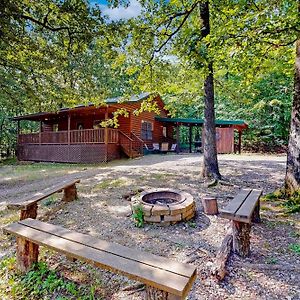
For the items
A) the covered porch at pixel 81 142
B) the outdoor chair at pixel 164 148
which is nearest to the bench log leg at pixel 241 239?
the covered porch at pixel 81 142

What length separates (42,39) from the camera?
873 centimetres

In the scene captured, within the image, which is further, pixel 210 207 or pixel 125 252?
Result: pixel 210 207

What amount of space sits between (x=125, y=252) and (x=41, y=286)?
3.65 ft

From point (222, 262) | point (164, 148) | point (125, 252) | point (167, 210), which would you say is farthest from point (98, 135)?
point (125, 252)

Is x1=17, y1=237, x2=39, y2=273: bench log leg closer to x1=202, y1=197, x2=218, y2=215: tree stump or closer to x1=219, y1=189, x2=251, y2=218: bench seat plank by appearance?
x1=219, y1=189, x2=251, y2=218: bench seat plank

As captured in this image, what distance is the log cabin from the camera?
1348 cm

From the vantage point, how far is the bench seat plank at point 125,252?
185cm

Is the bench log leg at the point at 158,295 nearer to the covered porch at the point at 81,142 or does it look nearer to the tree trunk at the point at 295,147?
the tree trunk at the point at 295,147

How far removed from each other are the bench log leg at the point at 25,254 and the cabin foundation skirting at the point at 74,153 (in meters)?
10.5

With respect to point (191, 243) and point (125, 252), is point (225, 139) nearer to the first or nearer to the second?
point (191, 243)

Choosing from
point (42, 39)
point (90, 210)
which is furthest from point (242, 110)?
point (90, 210)

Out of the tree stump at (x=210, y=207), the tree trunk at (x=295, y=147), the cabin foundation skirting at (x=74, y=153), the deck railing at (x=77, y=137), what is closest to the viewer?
the tree stump at (x=210, y=207)

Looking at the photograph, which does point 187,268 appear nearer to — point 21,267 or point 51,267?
point 51,267

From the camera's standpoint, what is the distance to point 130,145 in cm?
1429
